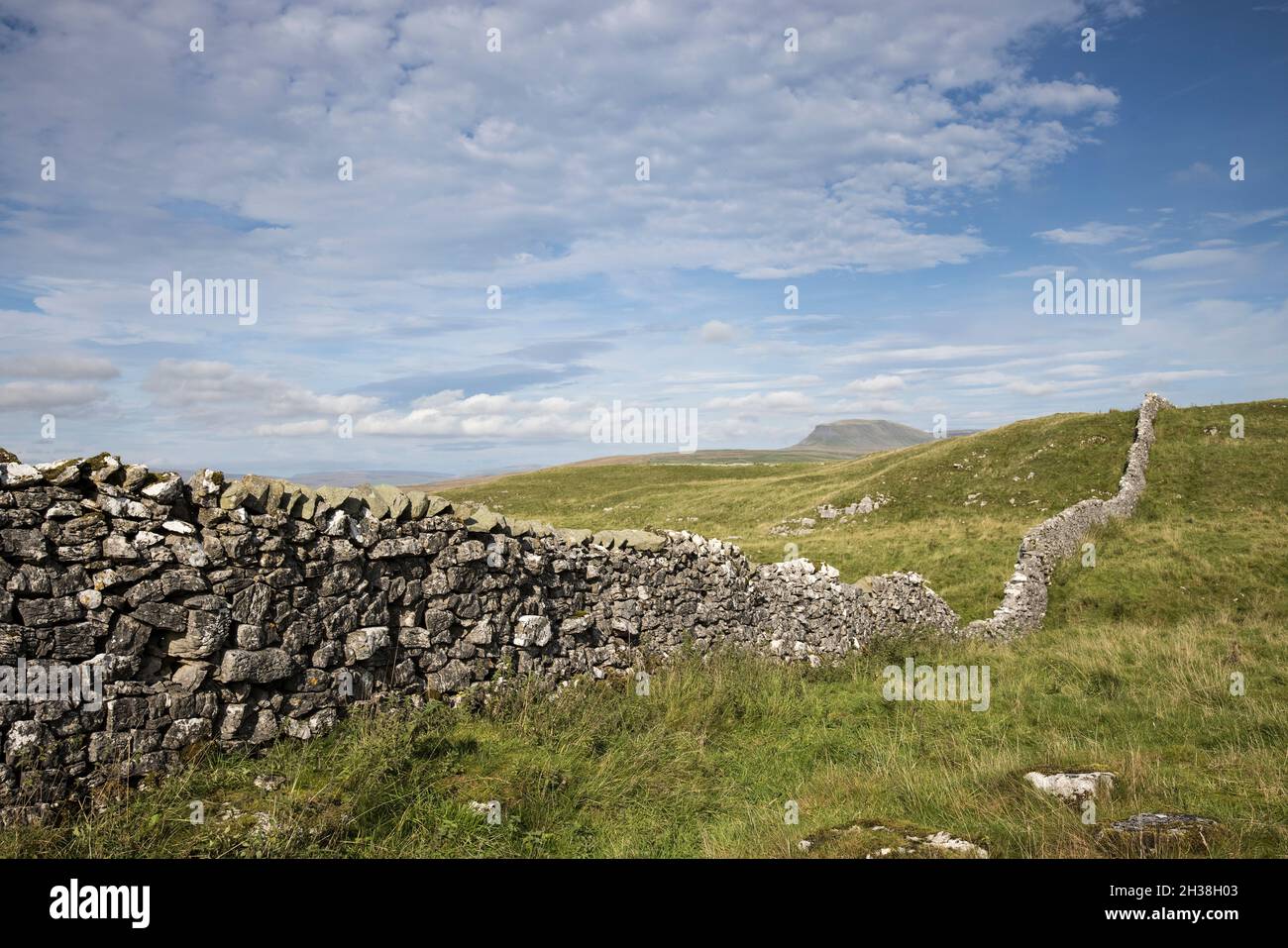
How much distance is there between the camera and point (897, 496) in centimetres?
3638

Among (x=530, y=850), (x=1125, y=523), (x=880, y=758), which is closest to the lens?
(x=530, y=850)

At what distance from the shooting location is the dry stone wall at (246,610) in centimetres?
527

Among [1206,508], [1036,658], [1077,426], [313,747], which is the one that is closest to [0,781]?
A: [313,747]

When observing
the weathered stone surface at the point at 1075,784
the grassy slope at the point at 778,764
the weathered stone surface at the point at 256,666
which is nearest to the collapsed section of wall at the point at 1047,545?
the grassy slope at the point at 778,764

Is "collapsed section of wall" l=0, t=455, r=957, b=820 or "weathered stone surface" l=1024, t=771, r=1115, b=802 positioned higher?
"collapsed section of wall" l=0, t=455, r=957, b=820

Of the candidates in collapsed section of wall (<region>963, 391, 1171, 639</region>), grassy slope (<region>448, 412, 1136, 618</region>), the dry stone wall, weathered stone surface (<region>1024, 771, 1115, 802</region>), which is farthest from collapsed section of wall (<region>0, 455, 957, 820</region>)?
grassy slope (<region>448, 412, 1136, 618</region>)

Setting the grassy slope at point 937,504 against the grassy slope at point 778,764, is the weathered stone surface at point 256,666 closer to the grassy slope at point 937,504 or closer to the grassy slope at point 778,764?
the grassy slope at point 778,764

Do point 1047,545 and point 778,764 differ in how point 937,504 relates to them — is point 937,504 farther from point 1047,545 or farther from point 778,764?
point 778,764

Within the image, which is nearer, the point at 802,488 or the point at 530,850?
the point at 530,850

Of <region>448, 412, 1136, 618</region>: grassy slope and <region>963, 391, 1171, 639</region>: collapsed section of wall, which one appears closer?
<region>963, 391, 1171, 639</region>: collapsed section of wall

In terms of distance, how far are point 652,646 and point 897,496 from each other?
29.3 m

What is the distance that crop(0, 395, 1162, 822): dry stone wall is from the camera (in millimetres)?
5270

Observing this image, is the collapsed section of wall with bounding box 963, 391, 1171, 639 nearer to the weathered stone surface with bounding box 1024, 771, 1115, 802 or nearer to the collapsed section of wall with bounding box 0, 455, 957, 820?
the weathered stone surface with bounding box 1024, 771, 1115, 802
